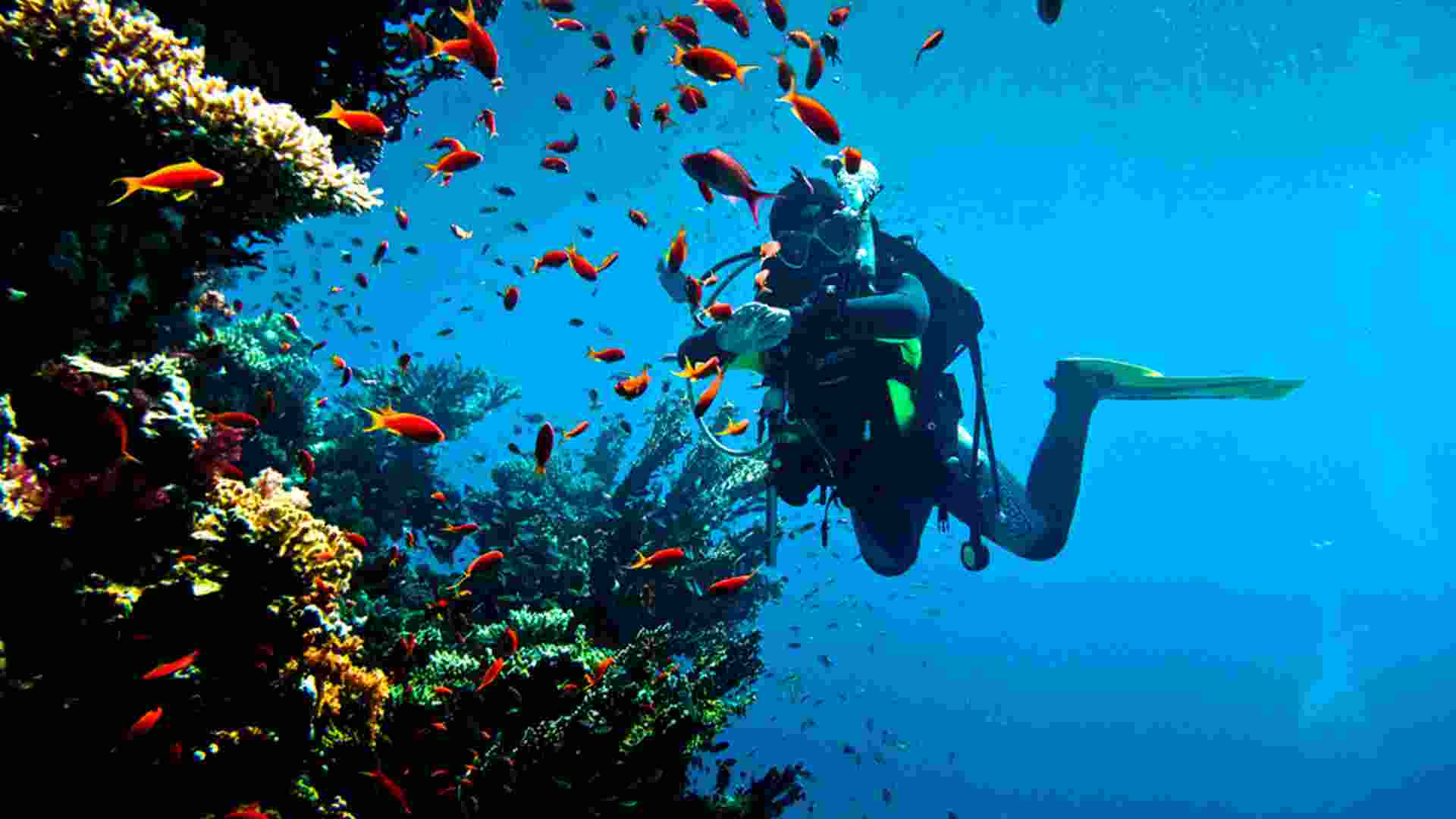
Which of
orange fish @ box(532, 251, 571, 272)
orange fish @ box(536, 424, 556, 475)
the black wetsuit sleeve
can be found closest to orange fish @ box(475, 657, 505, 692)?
orange fish @ box(536, 424, 556, 475)

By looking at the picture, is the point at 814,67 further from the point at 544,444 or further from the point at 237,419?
the point at 237,419

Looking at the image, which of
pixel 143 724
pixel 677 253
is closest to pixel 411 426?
pixel 143 724

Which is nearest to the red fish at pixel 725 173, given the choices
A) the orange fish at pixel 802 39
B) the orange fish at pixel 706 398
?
the orange fish at pixel 706 398

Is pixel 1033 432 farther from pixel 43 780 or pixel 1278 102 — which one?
pixel 43 780

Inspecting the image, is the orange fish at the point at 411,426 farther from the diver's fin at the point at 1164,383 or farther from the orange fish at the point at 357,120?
the diver's fin at the point at 1164,383

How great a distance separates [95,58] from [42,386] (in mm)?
1514

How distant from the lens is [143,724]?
7.69 feet

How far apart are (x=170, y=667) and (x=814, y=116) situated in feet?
13.7

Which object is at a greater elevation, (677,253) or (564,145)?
(564,145)

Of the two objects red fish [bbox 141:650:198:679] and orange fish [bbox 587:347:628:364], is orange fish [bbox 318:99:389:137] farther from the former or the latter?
red fish [bbox 141:650:198:679]

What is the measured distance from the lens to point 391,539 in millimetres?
9375

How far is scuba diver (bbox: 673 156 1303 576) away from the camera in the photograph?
5.05 m

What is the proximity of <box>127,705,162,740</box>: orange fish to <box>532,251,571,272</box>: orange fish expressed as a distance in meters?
4.22

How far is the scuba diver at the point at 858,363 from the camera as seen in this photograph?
16.6 feet
